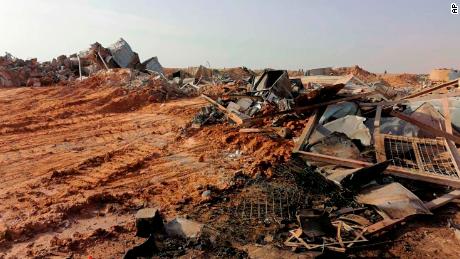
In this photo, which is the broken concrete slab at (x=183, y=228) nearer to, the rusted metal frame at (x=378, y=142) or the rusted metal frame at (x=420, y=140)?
the rusted metal frame at (x=378, y=142)

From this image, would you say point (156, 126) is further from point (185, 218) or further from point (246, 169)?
point (185, 218)

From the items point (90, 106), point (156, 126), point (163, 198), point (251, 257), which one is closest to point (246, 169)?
A: point (163, 198)

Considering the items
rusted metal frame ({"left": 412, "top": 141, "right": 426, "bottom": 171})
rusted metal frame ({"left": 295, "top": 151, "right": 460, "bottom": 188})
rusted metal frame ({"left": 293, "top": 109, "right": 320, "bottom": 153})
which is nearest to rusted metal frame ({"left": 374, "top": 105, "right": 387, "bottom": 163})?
rusted metal frame ({"left": 295, "top": 151, "right": 460, "bottom": 188})

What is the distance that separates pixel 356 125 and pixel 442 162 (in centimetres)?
151

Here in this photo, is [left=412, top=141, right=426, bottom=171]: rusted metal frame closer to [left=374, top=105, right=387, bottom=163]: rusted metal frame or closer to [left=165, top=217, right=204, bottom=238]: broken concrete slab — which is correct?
[left=374, top=105, right=387, bottom=163]: rusted metal frame

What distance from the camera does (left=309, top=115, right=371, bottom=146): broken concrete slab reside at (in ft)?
23.3

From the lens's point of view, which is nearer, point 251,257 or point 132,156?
point 251,257

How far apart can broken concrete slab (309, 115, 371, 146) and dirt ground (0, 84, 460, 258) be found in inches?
26.4

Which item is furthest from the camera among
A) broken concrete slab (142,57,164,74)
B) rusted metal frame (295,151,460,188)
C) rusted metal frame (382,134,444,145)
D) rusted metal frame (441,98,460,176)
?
broken concrete slab (142,57,164,74)

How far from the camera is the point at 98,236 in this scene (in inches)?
192

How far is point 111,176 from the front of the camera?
6.87m

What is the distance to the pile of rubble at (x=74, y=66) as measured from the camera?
19.8 m

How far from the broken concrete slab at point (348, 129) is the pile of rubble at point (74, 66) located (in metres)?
13.4

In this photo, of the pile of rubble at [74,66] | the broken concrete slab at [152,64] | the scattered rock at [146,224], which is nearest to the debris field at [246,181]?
the scattered rock at [146,224]
